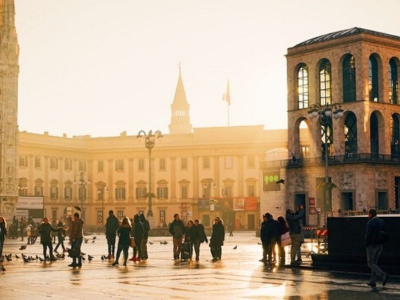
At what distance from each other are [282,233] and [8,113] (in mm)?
59169

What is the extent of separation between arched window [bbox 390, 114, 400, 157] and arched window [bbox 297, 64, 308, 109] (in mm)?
7524

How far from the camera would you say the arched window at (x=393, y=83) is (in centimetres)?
6994

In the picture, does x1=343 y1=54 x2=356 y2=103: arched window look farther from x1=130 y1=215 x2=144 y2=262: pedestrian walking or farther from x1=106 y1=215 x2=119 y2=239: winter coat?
x1=130 y1=215 x2=144 y2=262: pedestrian walking

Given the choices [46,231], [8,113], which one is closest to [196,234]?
[46,231]

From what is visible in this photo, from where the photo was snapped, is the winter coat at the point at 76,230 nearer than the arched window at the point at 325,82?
Yes

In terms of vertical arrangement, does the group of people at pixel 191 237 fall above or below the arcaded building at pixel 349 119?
below

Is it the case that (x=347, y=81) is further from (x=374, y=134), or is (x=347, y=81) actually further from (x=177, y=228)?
(x=177, y=228)

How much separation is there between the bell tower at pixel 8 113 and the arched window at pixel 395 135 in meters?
37.0

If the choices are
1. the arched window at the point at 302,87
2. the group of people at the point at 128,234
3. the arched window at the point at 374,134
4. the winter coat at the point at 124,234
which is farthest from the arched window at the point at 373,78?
the winter coat at the point at 124,234

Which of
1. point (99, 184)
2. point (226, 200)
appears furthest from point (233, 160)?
point (99, 184)

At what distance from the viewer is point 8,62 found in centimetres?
8294

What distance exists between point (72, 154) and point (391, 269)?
9490 cm

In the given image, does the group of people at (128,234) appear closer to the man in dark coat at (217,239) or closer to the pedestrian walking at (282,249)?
the man in dark coat at (217,239)

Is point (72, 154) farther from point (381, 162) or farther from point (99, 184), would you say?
point (381, 162)
